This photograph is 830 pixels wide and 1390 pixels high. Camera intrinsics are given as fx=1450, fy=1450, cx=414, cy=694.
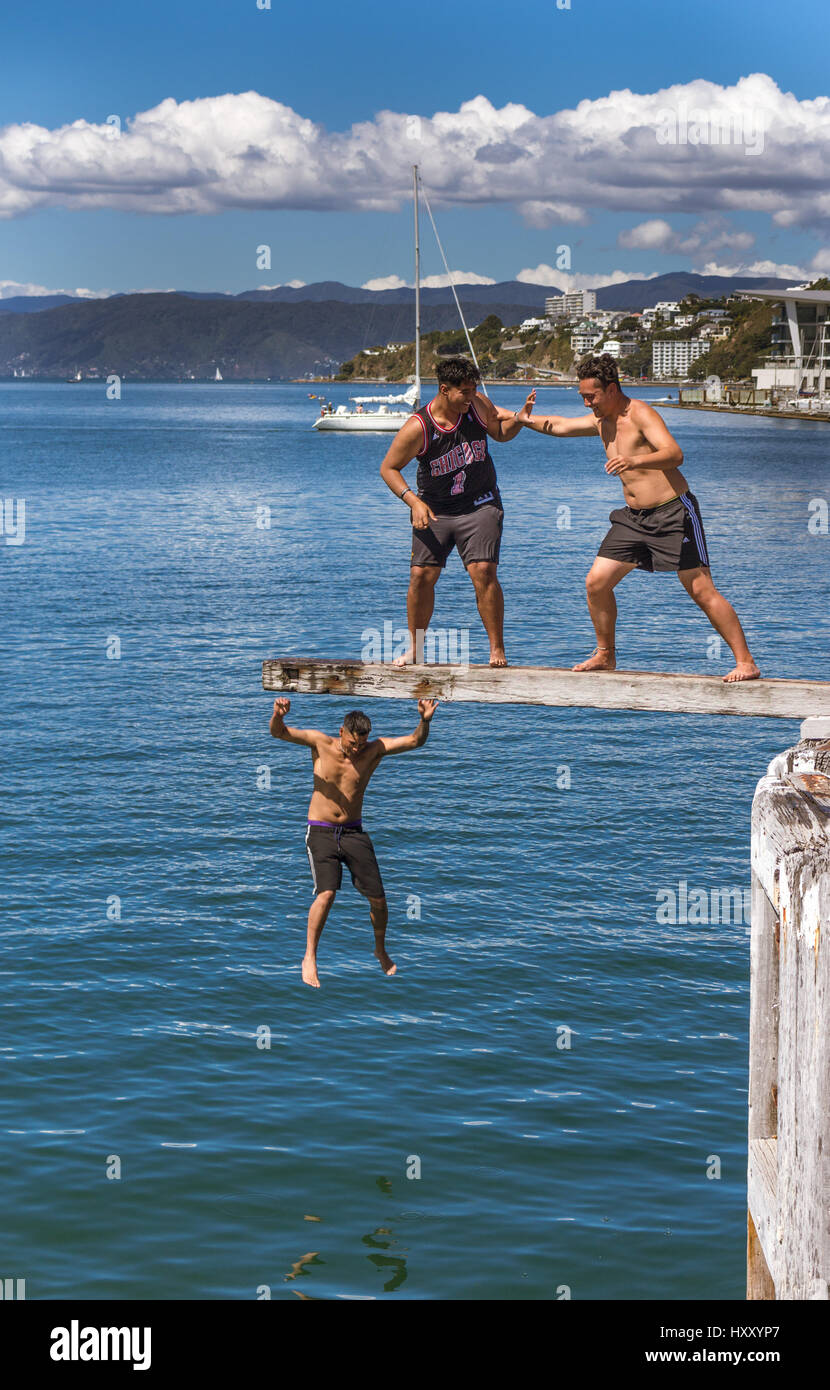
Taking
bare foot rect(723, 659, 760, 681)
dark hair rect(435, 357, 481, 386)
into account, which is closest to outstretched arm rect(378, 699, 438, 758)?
bare foot rect(723, 659, 760, 681)

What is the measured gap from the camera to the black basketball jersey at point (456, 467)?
10.5 m

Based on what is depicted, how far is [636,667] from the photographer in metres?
43.8

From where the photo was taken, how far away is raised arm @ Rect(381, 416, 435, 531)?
10.2 meters

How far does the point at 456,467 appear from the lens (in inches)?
423

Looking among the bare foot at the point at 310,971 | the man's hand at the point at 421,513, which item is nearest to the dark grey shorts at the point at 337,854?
the bare foot at the point at 310,971

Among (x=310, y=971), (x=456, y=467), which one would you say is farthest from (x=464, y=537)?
(x=310, y=971)

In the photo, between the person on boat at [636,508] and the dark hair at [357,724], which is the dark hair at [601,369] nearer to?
the person on boat at [636,508]

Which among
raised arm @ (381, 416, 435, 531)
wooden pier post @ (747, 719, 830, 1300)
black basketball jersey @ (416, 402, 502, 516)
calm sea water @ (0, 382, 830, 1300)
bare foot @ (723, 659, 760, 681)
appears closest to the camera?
wooden pier post @ (747, 719, 830, 1300)

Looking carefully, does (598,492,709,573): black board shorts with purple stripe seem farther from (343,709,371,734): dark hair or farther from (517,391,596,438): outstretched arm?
(343,709,371,734): dark hair

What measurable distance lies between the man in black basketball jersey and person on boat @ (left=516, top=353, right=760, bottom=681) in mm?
401

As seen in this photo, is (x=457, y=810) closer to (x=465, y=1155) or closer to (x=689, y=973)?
(x=689, y=973)

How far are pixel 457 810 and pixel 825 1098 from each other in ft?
90.8

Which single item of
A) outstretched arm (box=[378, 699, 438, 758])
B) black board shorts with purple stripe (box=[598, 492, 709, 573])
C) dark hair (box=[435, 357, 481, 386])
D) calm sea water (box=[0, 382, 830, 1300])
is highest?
dark hair (box=[435, 357, 481, 386])

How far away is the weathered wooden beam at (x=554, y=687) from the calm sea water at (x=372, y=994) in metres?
8.51
